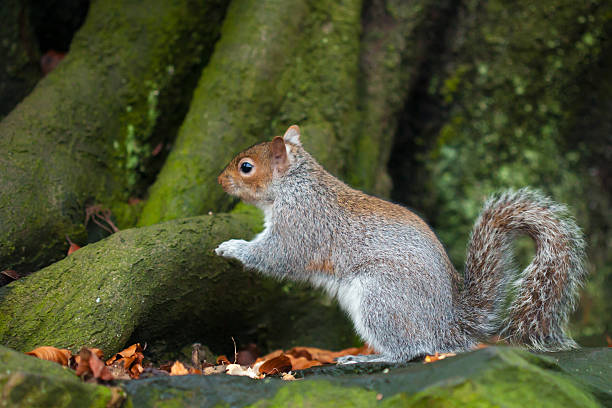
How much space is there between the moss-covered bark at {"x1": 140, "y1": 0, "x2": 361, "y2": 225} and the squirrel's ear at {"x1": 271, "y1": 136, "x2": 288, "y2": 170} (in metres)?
0.54

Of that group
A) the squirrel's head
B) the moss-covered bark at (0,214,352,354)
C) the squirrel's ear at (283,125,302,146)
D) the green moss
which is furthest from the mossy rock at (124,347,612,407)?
the squirrel's ear at (283,125,302,146)

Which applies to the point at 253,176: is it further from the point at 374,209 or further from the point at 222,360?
the point at 222,360

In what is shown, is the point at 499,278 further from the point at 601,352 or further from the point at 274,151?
the point at 274,151

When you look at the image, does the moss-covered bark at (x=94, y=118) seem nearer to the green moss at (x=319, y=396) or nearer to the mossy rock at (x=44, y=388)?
the mossy rock at (x=44, y=388)

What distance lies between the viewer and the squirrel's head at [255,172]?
280 cm

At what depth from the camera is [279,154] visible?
2.77 meters

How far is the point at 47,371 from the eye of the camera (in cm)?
166

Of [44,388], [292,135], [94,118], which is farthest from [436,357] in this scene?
[94,118]

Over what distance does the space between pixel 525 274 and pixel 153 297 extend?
5.54 ft

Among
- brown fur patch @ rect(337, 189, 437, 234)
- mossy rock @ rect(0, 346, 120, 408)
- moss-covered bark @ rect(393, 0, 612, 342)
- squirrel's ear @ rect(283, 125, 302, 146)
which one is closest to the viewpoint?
mossy rock @ rect(0, 346, 120, 408)

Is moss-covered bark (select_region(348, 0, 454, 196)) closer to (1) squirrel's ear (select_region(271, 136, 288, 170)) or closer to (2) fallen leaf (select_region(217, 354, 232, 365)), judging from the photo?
(1) squirrel's ear (select_region(271, 136, 288, 170))

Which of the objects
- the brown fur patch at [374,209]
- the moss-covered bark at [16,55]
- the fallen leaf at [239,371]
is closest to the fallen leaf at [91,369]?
the fallen leaf at [239,371]

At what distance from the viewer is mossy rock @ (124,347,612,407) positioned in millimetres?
1614

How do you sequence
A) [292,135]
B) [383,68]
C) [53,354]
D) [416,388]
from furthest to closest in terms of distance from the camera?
[383,68], [292,135], [53,354], [416,388]
